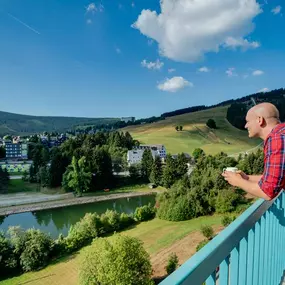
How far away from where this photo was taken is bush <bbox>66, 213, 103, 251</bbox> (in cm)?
1902

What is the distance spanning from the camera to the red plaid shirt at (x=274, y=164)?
1368mm

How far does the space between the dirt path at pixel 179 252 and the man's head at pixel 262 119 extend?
13136 millimetres

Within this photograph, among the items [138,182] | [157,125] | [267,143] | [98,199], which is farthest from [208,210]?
[157,125]

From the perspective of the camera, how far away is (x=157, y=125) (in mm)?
79312

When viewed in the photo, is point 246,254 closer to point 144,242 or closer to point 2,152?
point 144,242

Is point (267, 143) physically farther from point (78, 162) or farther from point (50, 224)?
point (78, 162)

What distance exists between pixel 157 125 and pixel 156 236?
60.6m

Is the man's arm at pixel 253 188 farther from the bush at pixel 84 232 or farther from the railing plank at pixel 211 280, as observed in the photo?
the bush at pixel 84 232

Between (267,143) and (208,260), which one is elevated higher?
(267,143)

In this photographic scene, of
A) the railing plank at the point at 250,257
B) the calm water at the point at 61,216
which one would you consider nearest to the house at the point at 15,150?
the calm water at the point at 61,216

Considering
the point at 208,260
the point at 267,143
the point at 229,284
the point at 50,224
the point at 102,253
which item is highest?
the point at 267,143

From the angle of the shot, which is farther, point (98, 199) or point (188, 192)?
point (98, 199)

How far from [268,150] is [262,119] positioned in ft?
0.87

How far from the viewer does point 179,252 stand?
52.3ft
